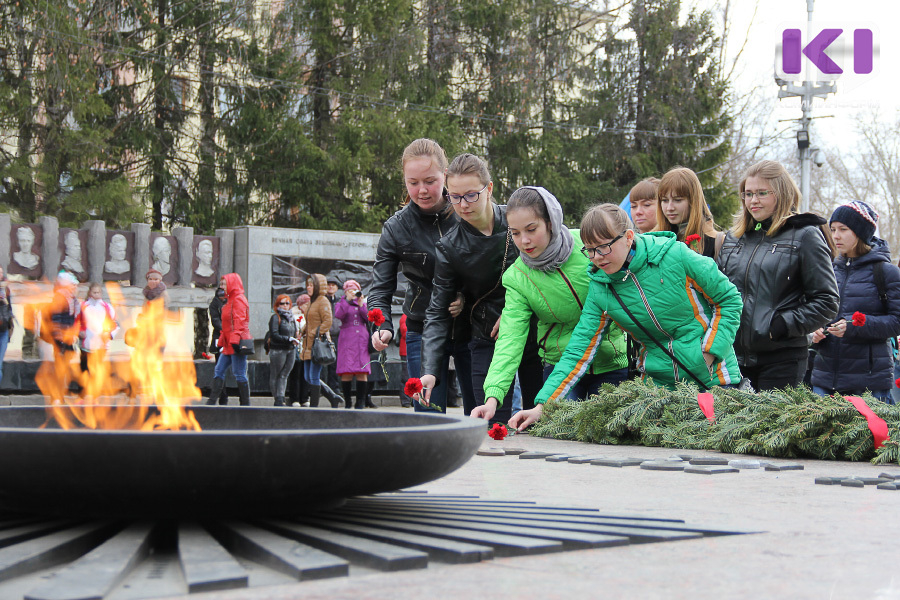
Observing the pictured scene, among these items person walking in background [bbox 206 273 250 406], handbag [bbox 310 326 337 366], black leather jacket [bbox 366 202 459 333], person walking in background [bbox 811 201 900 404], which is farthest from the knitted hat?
person walking in background [bbox 206 273 250 406]

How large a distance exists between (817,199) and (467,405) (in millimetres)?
43381

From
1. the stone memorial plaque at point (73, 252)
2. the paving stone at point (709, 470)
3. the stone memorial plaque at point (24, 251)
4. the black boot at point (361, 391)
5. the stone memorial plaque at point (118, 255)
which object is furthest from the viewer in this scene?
the stone memorial plaque at point (118, 255)

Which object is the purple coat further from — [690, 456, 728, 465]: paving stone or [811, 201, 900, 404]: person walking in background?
[690, 456, 728, 465]: paving stone

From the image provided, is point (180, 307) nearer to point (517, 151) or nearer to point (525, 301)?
point (517, 151)

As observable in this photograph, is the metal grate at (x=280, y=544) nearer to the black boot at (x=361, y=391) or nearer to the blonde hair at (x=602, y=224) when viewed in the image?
the blonde hair at (x=602, y=224)

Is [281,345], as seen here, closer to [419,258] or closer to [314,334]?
[314,334]

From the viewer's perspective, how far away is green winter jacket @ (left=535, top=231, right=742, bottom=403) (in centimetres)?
491

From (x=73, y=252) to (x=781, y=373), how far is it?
14152mm

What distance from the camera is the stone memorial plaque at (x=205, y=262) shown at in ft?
61.1

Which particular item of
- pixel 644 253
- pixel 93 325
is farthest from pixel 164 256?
pixel 644 253

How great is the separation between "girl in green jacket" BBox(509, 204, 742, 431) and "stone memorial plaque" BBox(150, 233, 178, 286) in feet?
46.5

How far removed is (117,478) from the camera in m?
2.15

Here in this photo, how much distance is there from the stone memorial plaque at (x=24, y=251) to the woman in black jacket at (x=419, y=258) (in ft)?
40.7

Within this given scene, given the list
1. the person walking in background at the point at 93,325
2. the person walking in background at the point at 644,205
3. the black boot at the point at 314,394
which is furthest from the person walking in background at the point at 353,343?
the person walking in background at the point at 644,205
